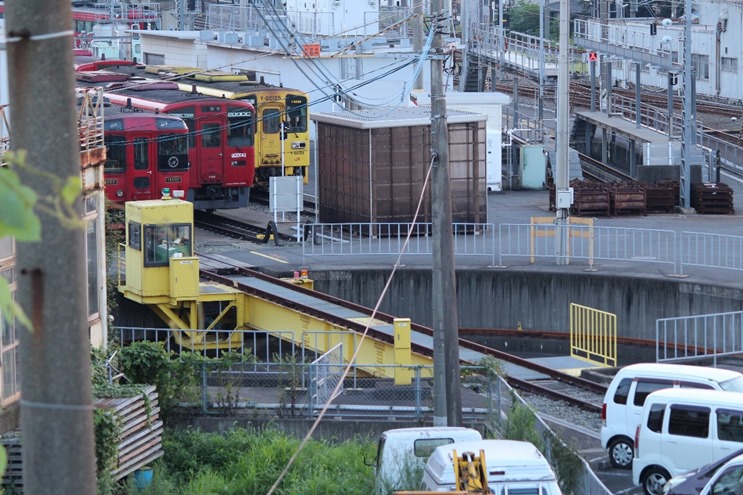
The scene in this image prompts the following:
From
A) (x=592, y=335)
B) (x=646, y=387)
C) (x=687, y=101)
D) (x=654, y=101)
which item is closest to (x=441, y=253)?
(x=646, y=387)

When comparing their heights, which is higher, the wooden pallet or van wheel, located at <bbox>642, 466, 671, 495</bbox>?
the wooden pallet

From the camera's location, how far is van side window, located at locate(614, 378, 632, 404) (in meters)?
16.7

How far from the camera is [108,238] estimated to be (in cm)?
2586

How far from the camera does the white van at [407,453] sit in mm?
13344

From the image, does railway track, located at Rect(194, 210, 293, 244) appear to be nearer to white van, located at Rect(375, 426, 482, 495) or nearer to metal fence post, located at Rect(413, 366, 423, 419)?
metal fence post, located at Rect(413, 366, 423, 419)

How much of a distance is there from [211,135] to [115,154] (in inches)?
166

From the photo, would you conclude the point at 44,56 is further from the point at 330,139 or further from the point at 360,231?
the point at 330,139

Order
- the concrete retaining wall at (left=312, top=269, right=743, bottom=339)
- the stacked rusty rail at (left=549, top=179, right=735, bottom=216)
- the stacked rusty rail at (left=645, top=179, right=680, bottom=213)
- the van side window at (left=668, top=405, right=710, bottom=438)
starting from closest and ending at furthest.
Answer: the van side window at (left=668, top=405, right=710, bottom=438) → the concrete retaining wall at (left=312, top=269, right=743, bottom=339) → the stacked rusty rail at (left=549, top=179, right=735, bottom=216) → the stacked rusty rail at (left=645, top=179, right=680, bottom=213)

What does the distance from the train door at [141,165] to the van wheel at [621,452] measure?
58.6ft

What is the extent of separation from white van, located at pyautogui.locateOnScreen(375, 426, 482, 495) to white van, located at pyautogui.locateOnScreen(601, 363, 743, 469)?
11.0 feet

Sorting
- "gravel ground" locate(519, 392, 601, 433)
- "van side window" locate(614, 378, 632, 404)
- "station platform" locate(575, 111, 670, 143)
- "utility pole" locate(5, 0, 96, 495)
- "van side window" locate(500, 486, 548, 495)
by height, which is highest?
"utility pole" locate(5, 0, 96, 495)

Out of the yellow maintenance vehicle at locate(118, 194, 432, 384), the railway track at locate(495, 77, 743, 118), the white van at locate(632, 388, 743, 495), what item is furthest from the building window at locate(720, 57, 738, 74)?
the white van at locate(632, 388, 743, 495)

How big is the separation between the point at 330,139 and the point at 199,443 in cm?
1758

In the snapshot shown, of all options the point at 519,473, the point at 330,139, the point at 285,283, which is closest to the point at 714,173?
the point at 330,139
